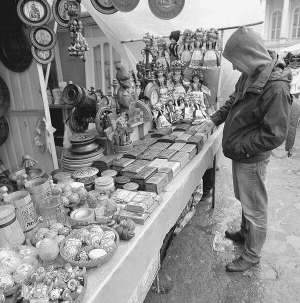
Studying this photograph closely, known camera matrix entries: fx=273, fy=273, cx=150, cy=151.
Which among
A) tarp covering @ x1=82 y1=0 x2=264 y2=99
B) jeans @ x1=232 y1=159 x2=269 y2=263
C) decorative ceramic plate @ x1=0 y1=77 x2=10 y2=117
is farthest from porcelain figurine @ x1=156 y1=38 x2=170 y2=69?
decorative ceramic plate @ x1=0 y1=77 x2=10 y2=117

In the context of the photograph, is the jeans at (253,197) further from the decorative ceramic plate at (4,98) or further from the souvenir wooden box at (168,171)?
the decorative ceramic plate at (4,98)

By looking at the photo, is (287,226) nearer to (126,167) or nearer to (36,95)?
(126,167)

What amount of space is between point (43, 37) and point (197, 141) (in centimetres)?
162

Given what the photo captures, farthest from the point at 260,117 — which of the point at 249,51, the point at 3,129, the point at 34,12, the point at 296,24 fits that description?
the point at 296,24

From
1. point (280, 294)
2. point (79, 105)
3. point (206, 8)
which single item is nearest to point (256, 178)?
point (280, 294)

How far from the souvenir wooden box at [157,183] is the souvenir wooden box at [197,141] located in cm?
63

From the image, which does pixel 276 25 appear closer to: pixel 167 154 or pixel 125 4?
pixel 125 4

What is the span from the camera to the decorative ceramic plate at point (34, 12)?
212 centimetres

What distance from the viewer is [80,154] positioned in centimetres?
193

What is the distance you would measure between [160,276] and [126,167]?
0.93 meters

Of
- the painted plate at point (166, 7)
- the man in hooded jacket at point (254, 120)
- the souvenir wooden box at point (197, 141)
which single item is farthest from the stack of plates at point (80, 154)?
the painted plate at point (166, 7)

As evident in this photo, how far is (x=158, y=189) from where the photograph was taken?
1616mm

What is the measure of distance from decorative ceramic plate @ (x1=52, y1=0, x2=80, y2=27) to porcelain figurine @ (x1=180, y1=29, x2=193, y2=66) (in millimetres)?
1298

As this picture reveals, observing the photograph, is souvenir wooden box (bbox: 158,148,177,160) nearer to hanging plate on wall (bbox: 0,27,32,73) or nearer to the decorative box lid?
the decorative box lid
